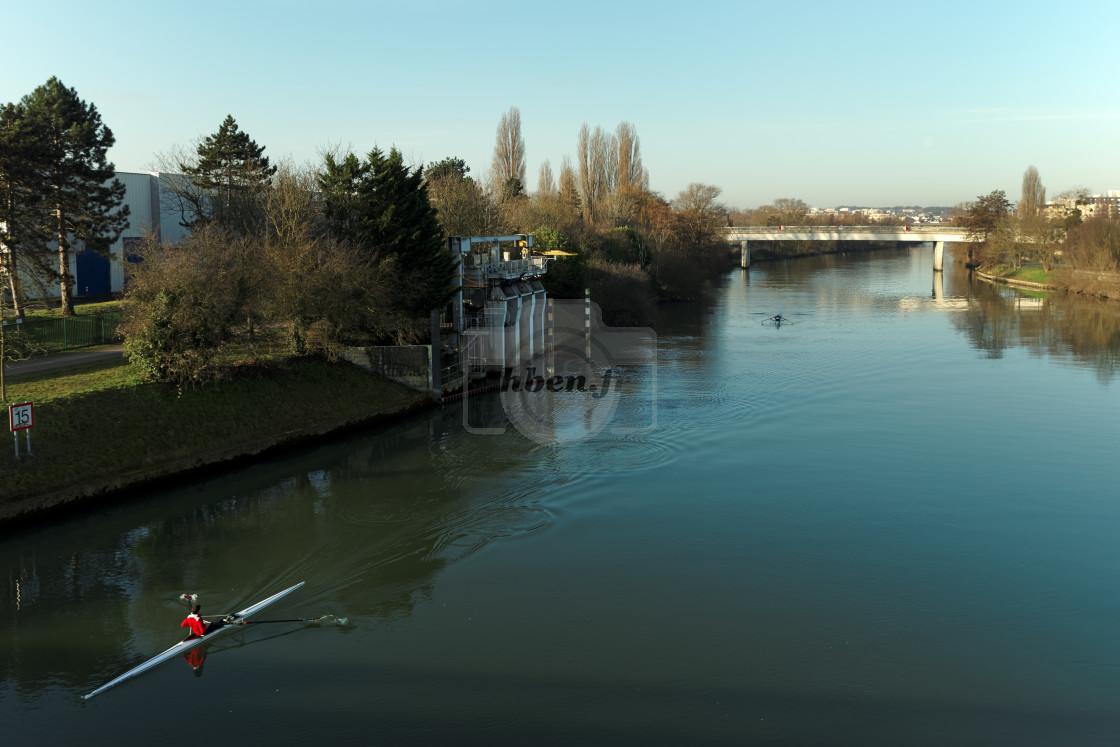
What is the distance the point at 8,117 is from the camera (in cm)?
3497

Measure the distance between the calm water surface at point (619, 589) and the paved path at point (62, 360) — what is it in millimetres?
7787

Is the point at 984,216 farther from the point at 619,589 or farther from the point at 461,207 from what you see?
the point at 619,589

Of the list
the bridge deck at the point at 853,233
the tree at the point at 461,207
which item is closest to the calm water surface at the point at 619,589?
the tree at the point at 461,207

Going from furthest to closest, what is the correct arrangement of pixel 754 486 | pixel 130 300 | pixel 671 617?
pixel 130 300 → pixel 754 486 → pixel 671 617

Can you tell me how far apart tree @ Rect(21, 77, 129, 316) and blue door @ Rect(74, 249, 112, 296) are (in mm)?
6478

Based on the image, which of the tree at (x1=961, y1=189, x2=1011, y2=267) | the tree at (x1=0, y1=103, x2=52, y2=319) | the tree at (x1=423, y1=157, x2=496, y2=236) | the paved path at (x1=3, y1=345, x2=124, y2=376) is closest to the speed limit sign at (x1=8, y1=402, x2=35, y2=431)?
the paved path at (x1=3, y1=345, x2=124, y2=376)

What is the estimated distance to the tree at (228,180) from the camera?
4125 centimetres

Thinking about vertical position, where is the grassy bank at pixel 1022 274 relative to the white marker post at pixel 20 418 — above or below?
above

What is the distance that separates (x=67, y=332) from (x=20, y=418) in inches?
479

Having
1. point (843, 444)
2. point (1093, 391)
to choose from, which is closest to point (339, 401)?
point (843, 444)

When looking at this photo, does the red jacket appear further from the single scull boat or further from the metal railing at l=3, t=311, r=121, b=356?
the metal railing at l=3, t=311, r=121, b=356

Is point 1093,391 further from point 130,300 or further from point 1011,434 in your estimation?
point 130,300

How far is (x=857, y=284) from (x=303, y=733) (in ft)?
303

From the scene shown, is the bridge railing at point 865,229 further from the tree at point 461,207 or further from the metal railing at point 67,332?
the metal railing at point 67,332
